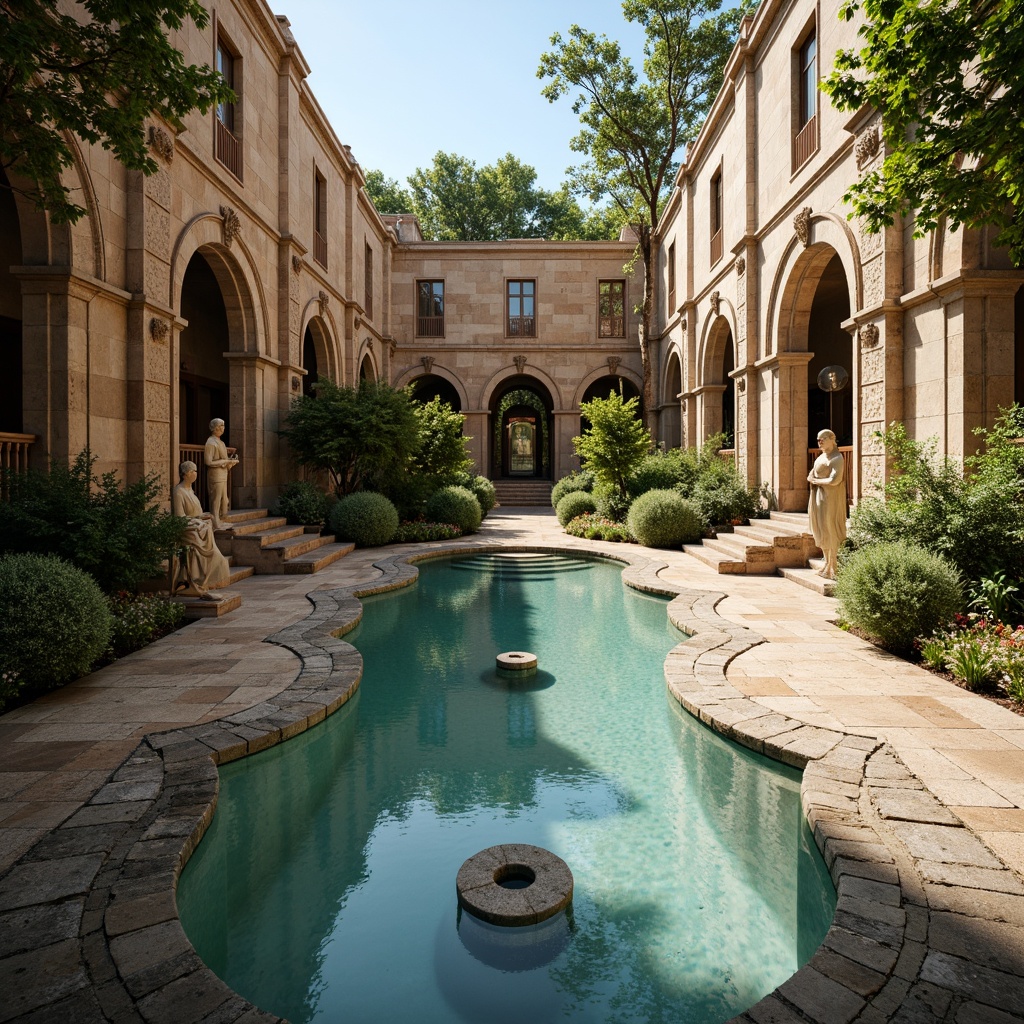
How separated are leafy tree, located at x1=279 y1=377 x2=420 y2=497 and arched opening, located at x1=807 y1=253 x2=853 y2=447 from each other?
31.8 feet

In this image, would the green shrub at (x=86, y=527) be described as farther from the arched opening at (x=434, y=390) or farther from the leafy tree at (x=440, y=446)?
the arched opening at (x=434, y=390)

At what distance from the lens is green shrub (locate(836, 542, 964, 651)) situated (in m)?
5.57

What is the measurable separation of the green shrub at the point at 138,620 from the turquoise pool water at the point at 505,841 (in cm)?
230

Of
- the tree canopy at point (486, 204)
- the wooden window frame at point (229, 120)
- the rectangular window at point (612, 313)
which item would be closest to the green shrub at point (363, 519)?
the wooden window frame at point (229, 120)

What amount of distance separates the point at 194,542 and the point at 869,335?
8.76 meters

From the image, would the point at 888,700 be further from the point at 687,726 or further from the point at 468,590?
the point at 468,590

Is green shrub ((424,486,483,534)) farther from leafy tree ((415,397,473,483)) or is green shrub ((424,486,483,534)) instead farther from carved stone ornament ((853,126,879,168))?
carved stone ornament ((853,126,879,168))

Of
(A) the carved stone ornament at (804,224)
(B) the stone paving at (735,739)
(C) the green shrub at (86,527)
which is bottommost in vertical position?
(B) the stone paving at (735,739)

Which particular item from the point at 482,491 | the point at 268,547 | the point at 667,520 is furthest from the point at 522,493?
the point at 268,547

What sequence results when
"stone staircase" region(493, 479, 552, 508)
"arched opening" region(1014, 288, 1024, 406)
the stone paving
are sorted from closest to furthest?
1. the stone paving
2. "arched opening" region(1014, 288, 1024, 406)
3. "stone staircase" region(493, 479, 552, 508)

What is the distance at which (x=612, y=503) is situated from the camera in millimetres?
15070

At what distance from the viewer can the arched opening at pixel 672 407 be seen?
66.4ft

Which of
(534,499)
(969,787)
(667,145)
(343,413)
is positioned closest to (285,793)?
(969,787)

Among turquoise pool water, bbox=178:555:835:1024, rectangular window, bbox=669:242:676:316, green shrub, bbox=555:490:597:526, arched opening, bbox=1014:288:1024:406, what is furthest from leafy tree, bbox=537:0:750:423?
turquoise pool water, bbox=178:555:835:1024
